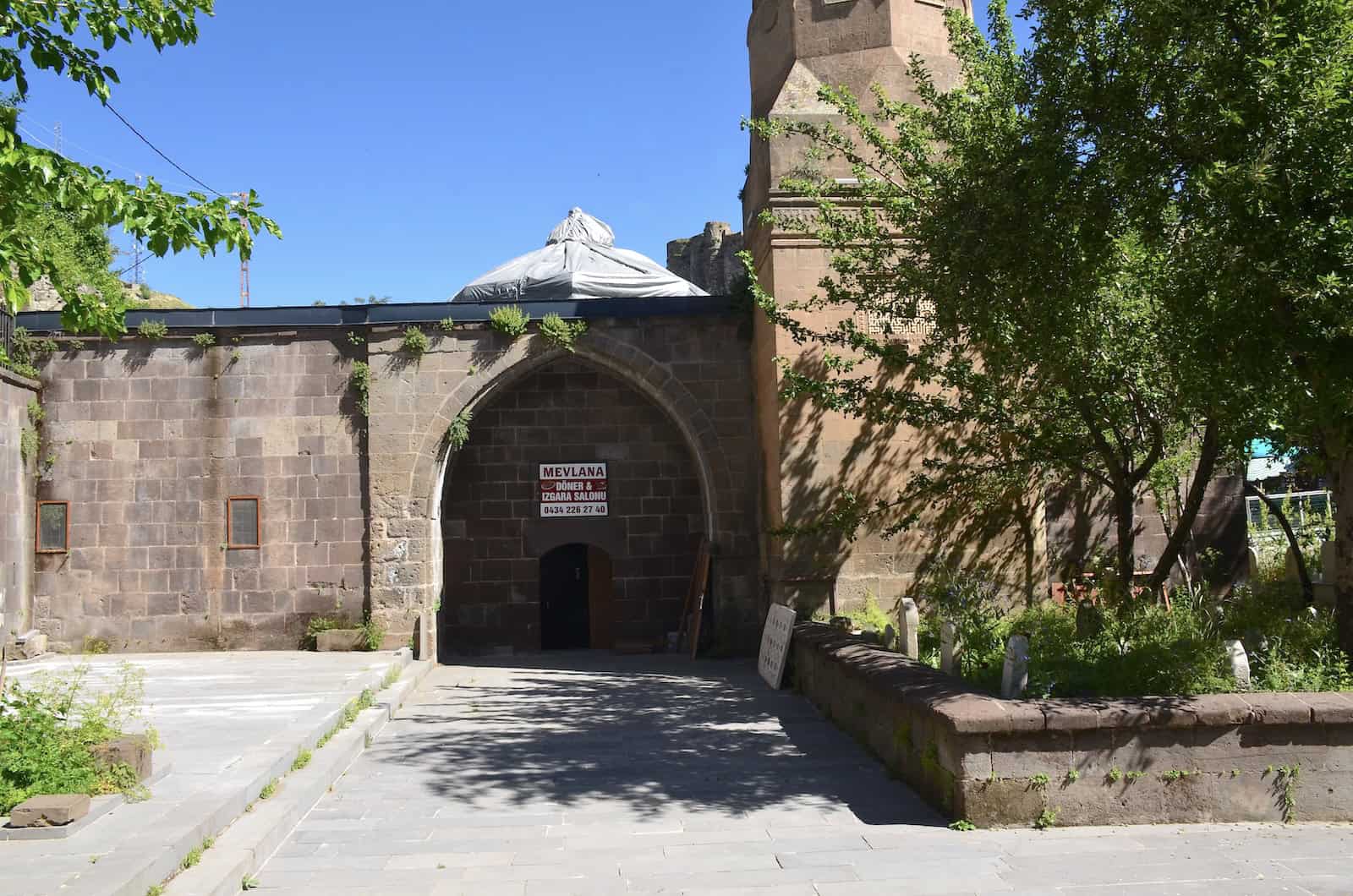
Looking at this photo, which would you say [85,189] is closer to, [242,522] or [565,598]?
[242,522]

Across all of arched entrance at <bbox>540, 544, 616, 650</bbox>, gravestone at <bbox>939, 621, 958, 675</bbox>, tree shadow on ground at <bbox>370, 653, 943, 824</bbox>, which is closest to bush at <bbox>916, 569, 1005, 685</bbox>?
gravestone at <bbox>939, 621, 958, 675</bbox>

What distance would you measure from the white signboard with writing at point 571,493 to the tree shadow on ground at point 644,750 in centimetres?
346

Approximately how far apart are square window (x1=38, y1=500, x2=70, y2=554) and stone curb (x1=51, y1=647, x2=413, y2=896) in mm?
7481

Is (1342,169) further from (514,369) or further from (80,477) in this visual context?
(80,477)

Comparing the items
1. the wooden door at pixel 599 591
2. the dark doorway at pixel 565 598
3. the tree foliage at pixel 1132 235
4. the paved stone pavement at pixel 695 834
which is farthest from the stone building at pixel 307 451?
the paved stone pavement at pixel 695 834

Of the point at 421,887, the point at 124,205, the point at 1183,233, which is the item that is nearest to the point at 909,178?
the point at 1183,233

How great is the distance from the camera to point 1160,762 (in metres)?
5.32

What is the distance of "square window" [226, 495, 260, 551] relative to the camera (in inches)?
498

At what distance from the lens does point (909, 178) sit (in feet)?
27.3

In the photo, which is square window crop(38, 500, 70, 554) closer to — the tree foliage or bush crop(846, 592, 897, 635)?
bush crop(846, 592, 897, 635)

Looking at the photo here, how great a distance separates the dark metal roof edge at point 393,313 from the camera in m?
12.7

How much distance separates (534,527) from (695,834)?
31.5 ft

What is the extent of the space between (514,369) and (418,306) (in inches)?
52.6

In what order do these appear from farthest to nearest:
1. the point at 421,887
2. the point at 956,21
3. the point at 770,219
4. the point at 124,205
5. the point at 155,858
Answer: the point at 770,219, the point at 956,21, the point at 124,205, the point at 421,887, the point at 155,858
